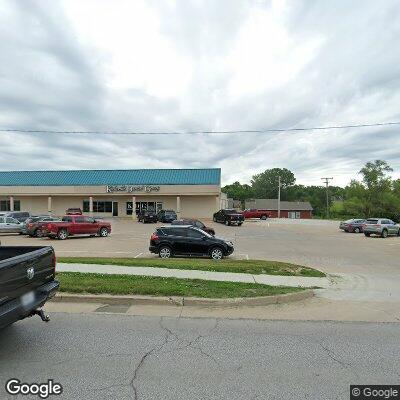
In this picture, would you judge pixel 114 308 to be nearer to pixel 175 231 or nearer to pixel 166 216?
pixel 175 231

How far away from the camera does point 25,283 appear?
4.95 metres

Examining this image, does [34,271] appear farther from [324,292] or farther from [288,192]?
[288,192]

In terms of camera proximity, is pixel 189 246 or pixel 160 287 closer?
pixel 160 287

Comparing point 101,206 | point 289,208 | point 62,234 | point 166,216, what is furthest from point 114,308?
point 289,208

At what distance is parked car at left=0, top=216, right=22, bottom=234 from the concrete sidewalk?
19449 mm

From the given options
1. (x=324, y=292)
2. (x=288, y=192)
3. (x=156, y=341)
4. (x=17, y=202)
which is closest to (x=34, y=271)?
(x=156, y=341)

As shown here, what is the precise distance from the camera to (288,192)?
144750 mm

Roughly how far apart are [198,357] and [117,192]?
158 feet

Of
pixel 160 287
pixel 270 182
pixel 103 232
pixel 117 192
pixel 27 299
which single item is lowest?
pixel 160 287

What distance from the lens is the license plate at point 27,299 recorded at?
4863 millimetres

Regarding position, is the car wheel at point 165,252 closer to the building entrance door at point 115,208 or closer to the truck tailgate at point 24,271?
the truck tailgate at point 24,271

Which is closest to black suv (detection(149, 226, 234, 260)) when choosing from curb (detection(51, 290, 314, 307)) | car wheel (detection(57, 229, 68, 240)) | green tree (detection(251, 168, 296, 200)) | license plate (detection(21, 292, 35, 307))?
curb (detection(51, 290, 314, 307))

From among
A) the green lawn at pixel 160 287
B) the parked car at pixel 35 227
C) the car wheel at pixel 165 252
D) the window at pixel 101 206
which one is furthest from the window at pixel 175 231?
the window at pixel 101 206

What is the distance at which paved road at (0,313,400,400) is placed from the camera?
154 inches
